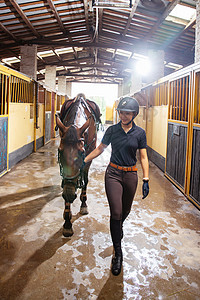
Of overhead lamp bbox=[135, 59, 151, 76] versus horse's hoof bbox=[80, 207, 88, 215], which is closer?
horse's hoof bbox=[80, 207, 88, 215]

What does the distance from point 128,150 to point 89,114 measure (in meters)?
1.37

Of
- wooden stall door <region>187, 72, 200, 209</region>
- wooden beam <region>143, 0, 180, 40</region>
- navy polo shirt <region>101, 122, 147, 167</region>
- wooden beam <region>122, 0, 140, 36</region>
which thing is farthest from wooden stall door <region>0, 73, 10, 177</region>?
wooden beam <region>143, 0, 180, 40</region>

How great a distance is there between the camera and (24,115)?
24.2 feet

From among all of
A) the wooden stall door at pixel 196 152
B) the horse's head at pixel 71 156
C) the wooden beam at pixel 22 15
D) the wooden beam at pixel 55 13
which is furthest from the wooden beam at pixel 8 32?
the horse's head at pixel 71 156

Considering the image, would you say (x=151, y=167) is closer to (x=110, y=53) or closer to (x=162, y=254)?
(x=162, y=254)

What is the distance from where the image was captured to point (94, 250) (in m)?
2.69

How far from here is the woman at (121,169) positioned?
234 centimetres

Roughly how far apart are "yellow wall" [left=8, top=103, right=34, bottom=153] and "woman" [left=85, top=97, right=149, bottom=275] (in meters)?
4.31

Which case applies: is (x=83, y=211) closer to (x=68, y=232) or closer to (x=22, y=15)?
(x=68, y=232)

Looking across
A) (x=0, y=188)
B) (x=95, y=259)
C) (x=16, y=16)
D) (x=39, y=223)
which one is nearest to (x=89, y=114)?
(x=39, y=223)

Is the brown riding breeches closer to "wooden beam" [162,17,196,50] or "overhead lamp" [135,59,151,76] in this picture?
"wooden beam" [162,17,196,50]

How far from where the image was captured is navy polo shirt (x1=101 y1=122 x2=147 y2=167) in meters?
2.42

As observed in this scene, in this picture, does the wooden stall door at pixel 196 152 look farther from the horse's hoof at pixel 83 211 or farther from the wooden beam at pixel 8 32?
the wooden beam at pixel 8 32

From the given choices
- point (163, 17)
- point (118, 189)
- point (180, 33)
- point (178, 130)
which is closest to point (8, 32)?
point (163, 17)
